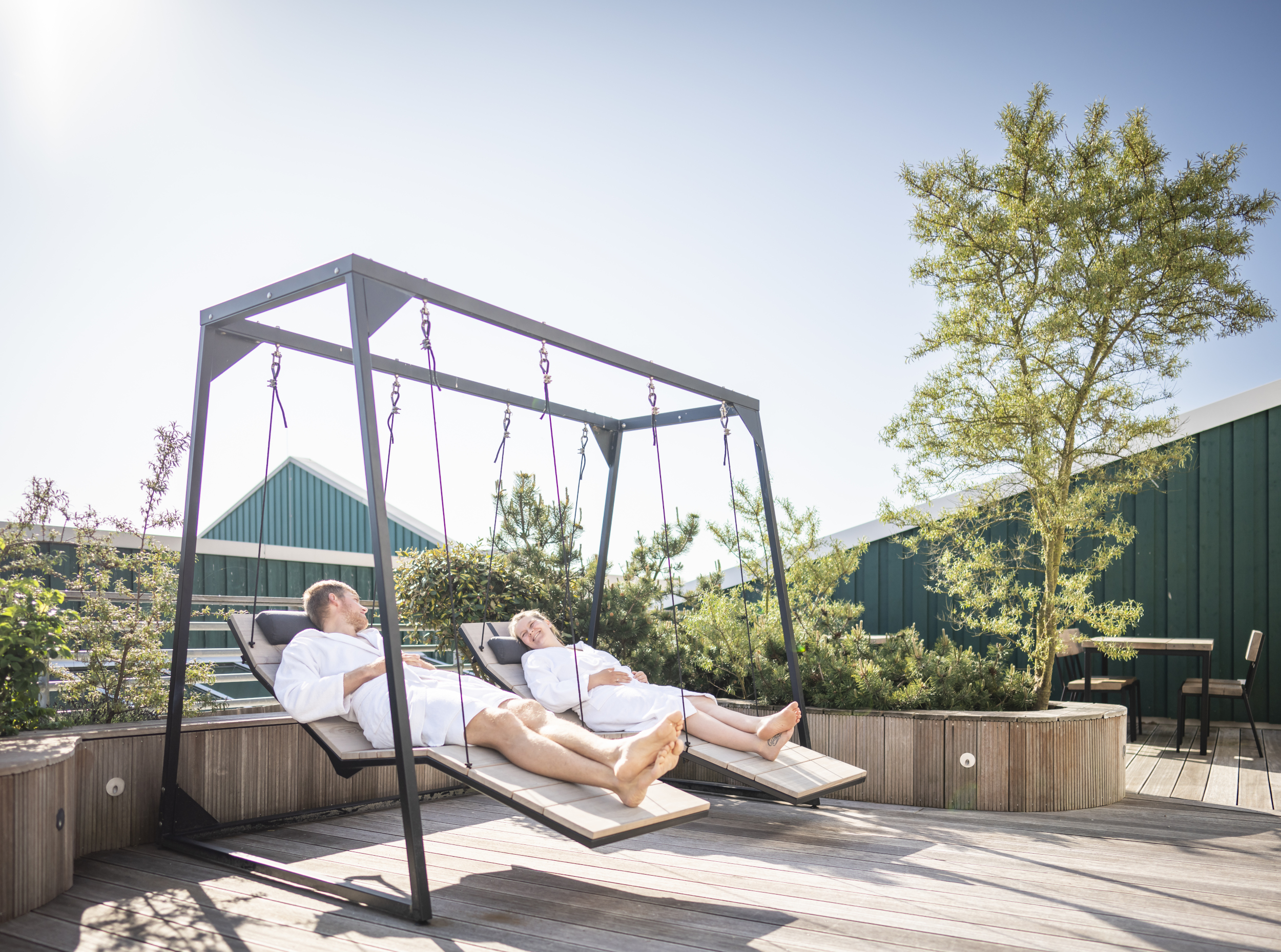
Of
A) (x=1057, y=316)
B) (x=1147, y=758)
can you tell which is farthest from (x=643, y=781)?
(x=1147, y=758)

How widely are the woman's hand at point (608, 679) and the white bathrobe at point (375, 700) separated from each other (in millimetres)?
702

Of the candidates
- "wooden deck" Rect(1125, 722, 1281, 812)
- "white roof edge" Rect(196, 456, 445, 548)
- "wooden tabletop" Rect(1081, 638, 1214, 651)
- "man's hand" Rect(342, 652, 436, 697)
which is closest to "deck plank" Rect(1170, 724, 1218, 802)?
"wooden deck" Rect(1125, 722, 1281, 812)

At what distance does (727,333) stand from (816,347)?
84cm

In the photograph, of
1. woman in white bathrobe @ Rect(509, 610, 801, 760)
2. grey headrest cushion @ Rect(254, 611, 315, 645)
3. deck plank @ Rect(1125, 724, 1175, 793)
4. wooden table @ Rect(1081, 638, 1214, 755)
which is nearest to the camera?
woman in white bathrobe @ Rect(509, 610, 801, 760)

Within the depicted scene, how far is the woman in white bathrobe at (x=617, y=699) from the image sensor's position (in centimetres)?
383

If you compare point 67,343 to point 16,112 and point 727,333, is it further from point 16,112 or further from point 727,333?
point 727,333

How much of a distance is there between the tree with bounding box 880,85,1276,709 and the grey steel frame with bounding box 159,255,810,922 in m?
1.51

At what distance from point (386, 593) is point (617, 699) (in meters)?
1.75

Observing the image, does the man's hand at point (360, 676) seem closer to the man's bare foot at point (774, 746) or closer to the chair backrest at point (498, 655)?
the chair backrest at point (498, 655)

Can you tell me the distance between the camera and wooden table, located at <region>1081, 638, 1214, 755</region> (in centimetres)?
582

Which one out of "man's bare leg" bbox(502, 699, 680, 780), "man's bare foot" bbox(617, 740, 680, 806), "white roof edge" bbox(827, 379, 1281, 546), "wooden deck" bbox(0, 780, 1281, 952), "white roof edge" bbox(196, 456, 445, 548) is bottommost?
"wooden deck" bbox(0, 780, 1281, 952)

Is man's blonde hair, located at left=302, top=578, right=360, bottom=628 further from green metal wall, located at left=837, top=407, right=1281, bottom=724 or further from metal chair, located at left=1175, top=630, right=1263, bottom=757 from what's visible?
green metal wall, located at left=837, top=407, right=1281, bottom=724

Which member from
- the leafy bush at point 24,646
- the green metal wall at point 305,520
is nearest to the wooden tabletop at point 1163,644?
the leafy bush at point 24,646

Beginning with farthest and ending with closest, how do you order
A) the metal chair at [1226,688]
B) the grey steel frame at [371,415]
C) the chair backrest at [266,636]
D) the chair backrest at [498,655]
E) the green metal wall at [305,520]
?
the green metal wall at [305,520] → the metal chair at [1226,688] → the chair backrest at [498,655] → the chair backrest at [266,636] → the grey steel frame at [371,415]
